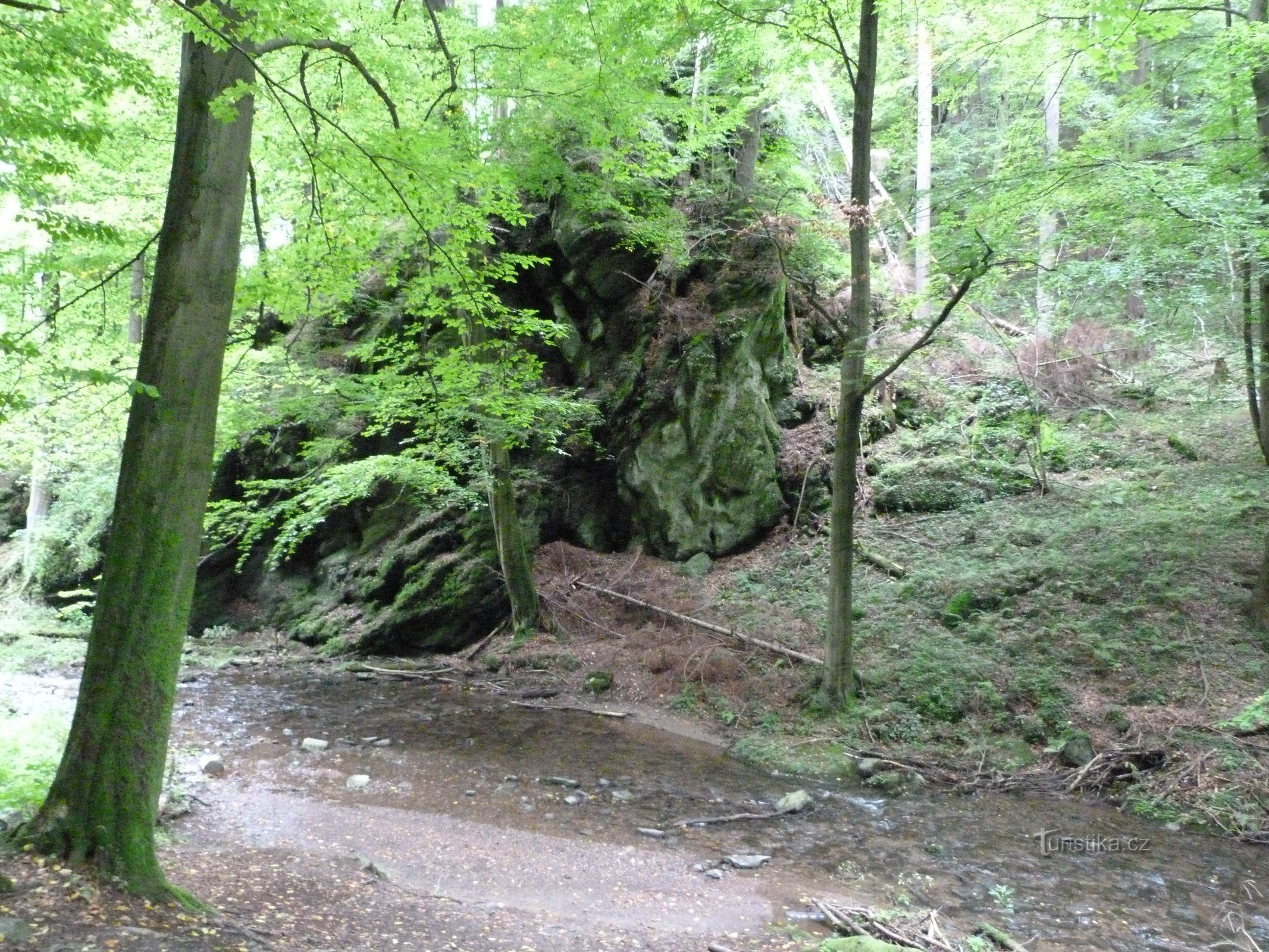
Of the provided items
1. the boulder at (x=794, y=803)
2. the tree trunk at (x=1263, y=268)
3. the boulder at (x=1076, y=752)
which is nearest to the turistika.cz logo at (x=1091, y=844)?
the boulder at (x=1076, y=752)

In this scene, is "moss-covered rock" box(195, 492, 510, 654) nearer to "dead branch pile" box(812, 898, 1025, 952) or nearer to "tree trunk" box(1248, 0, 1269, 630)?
"dead branch pile" box(812, 898, 1025, 952)

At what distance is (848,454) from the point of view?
33.3 ft

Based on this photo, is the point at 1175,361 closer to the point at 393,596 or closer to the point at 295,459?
the point at 393,596

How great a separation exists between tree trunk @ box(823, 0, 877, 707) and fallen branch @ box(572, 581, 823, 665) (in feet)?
2.71

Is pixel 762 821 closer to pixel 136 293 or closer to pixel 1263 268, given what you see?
pixel 1263 268

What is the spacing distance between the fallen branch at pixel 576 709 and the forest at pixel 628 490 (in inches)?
5.1

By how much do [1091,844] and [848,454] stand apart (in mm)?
4973

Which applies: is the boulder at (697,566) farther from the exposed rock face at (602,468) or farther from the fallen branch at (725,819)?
the fallen branch at (725,819)

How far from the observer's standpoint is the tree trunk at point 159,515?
4242mm

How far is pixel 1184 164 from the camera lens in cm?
979

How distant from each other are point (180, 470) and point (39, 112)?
10.9 ft

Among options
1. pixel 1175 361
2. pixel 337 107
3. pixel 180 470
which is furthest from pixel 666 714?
pixel 1175 361

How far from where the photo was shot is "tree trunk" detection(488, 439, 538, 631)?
14.1 m

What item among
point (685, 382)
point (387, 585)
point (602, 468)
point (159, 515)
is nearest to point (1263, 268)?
point (685, 382)
